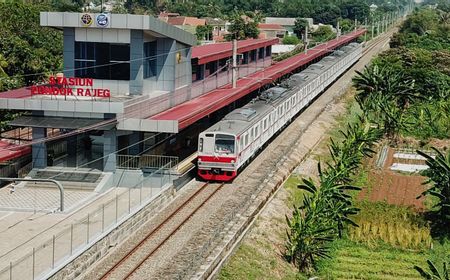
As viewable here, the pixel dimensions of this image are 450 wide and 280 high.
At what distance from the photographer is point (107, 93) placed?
31.4 meters

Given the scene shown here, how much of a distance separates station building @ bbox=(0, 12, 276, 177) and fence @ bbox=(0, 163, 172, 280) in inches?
86.8

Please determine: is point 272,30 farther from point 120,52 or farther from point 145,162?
point 145,162

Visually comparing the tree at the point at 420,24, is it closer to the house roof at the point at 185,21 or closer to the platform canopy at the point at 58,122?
the house roof at the point at 185,21

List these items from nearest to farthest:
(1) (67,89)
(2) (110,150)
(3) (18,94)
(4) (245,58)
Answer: (2) (110,150), (1) (67,89), (3) (18,94), (4) (245,58)

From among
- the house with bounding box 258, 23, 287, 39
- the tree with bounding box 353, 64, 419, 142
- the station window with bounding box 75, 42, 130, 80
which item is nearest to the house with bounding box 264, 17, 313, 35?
the house with bounding box 258, 23, 287, 39

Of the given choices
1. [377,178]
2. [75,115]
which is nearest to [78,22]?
[75,115]

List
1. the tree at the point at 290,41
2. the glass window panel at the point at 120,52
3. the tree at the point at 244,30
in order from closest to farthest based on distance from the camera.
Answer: the glass window panel at the point at 120,52 → the tree at the point at 244,30 → the tree at the point at 290,41

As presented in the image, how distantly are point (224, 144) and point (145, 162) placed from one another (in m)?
3.84

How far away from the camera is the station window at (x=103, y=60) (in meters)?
35.0

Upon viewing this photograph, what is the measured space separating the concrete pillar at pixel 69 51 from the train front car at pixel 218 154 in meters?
8.13

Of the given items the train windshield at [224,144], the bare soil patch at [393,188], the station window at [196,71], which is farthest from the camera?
the station window at [196,71]

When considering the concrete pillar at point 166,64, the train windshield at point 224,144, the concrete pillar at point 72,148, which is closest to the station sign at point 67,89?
the concrete pillar at point 72,148

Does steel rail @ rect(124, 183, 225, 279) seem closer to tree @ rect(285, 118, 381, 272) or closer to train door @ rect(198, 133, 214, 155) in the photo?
train door @ rect(198, 133, 214, 155)

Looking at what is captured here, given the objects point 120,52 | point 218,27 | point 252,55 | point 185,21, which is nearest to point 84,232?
point 120,52
